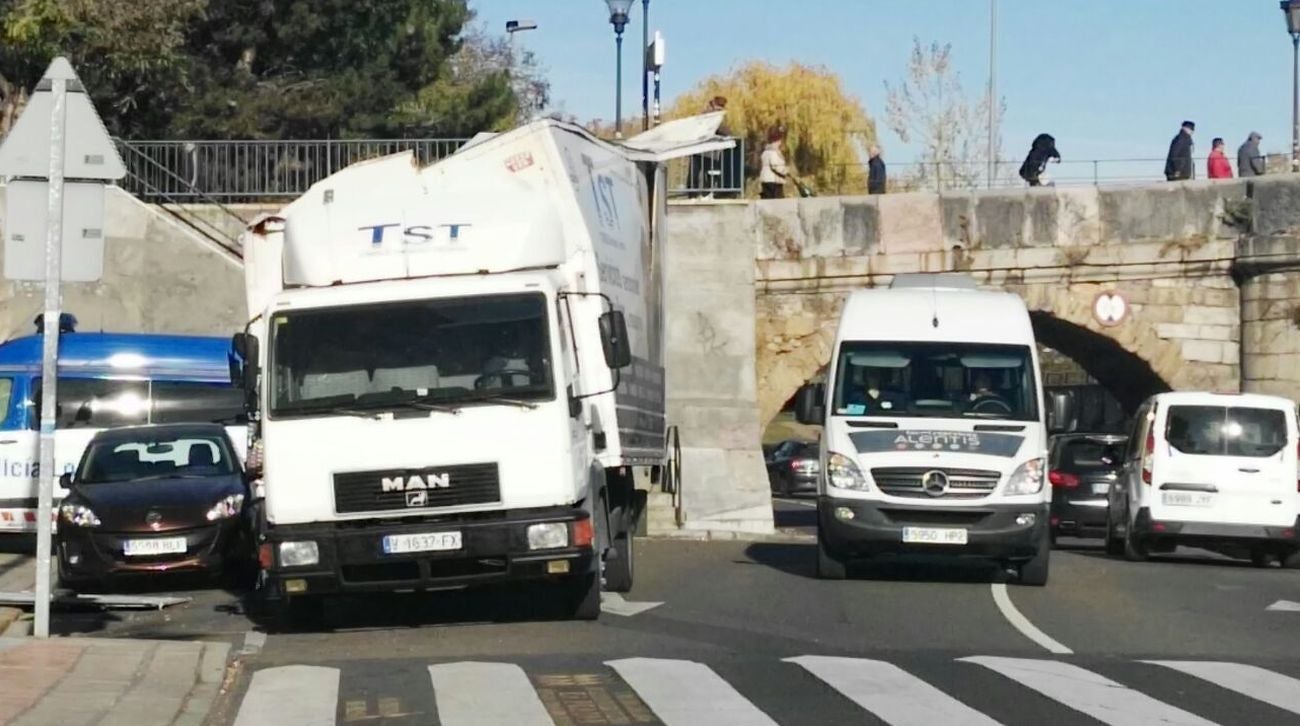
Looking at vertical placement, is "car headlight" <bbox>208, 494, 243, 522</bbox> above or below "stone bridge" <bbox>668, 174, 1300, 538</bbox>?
below

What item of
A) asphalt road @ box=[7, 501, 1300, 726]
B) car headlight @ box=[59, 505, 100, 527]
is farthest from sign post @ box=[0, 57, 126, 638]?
car headlight @ box=[59, 505, 100, 527]

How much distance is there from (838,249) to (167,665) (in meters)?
21.5

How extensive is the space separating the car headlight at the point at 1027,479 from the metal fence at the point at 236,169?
14340 millimetres

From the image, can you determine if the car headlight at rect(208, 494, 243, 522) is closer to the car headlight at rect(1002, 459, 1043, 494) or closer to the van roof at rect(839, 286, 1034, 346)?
the van roof at rect(839, 286, 1034, 346)

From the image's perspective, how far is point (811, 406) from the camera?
18.4 meters

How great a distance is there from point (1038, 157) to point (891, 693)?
80.6 feet

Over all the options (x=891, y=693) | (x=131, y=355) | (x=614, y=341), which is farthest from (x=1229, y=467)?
(x=891, y=693)

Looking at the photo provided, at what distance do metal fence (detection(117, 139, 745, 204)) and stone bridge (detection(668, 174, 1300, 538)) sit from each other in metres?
1.76

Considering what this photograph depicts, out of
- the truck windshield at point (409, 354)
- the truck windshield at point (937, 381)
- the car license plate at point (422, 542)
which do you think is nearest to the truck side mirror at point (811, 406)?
the truck windshield at point (937, 381)

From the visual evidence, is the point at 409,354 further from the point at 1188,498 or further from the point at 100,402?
the point at 1188,498

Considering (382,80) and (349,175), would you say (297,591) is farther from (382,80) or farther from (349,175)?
(382,80)

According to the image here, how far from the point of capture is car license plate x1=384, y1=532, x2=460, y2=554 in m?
12.8

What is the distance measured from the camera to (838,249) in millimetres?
31594

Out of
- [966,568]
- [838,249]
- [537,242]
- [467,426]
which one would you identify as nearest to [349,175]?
[537,242]
